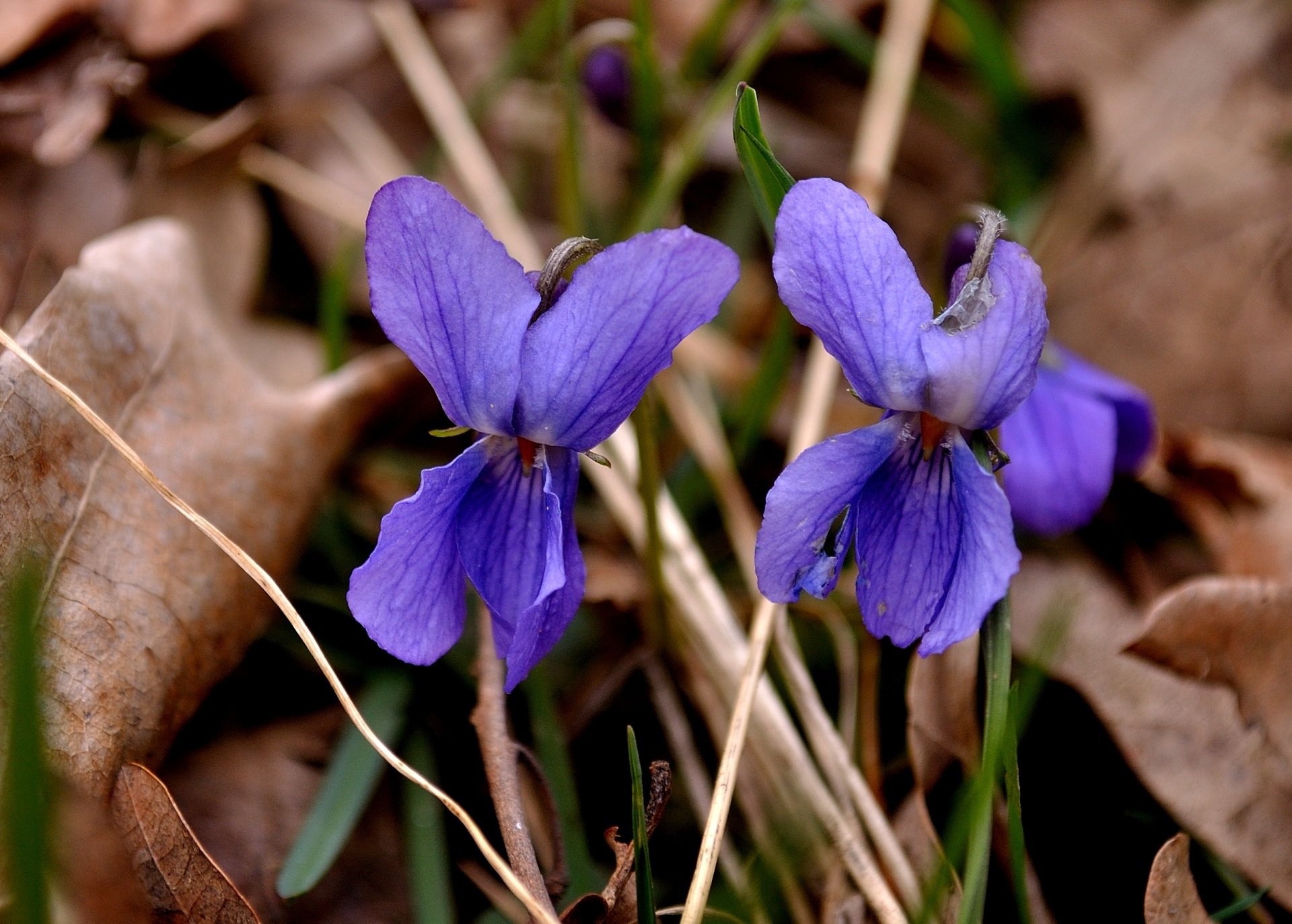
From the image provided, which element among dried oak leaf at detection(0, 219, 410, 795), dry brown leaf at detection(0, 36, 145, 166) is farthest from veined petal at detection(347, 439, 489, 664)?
dry brown leaf at detection(0, 36, 145, 166)

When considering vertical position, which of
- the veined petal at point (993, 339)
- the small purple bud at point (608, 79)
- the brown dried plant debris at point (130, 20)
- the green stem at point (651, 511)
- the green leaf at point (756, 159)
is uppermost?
the brown dried plant debris at point (130, 20)

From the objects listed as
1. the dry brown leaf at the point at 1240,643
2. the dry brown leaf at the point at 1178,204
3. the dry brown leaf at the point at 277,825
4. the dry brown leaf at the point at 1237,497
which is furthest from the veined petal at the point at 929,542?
the dry brown leaf at the point at 1178,204

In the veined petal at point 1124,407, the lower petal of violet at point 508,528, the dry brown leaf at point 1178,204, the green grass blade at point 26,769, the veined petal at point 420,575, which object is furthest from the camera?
the dry brown leaf at point 1178,204

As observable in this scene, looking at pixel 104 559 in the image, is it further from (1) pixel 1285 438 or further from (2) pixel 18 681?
(1) pixel 1285 438

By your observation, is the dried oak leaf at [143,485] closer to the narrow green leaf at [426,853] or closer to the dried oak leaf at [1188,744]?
the narrow green leaf at [426,853]

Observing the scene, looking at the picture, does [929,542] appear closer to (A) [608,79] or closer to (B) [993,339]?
(B) [993,339]

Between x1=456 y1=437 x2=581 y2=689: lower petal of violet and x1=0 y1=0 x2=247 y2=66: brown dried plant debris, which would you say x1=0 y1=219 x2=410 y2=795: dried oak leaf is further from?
x1=0 y1=0 x2=247 y2=66: brown dried plant debris
